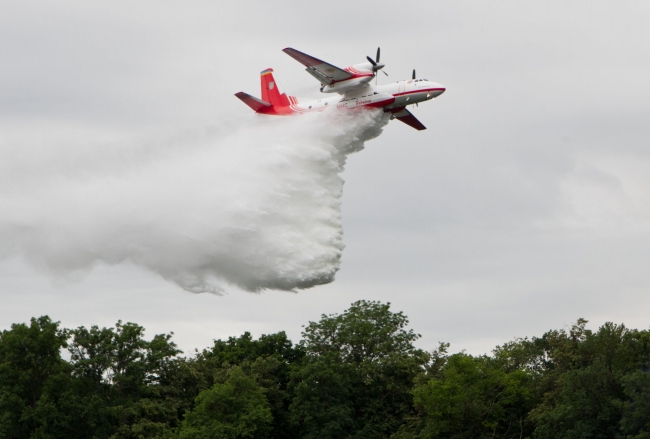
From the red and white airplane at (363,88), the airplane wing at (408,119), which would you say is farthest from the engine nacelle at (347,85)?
the airplane wing at (408,119)

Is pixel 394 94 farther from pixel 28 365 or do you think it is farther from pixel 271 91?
pixel 28 365

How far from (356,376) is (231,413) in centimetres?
776

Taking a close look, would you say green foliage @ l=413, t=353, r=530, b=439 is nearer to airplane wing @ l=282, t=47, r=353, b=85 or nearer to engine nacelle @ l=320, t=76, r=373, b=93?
engine nacelle @ l=320, t=76, r=373, b=93

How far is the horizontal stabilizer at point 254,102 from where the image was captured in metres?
42.3

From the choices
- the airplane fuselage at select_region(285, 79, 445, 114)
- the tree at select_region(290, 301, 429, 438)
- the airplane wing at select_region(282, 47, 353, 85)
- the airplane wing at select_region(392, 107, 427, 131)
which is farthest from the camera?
the tree at select_region(290, 301, 429, 438)

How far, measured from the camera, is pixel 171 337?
2381 inches

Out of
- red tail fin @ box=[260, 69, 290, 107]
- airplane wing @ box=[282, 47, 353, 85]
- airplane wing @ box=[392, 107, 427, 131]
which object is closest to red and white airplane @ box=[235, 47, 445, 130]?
airplane wing @ box=[282, 47, 353, 85]

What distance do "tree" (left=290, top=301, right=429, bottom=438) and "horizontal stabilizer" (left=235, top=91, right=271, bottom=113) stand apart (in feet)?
64.4

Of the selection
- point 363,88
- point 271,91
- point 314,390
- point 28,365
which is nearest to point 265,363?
point 314,390

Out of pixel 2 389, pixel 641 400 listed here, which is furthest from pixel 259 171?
pixel 2 389

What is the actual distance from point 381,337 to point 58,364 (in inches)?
720

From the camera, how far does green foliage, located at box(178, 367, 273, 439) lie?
182ft

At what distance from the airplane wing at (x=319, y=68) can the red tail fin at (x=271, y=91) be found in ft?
12.2

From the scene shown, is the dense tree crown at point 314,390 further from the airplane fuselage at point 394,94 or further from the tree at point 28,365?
the airplane fuselage at point 394,94
